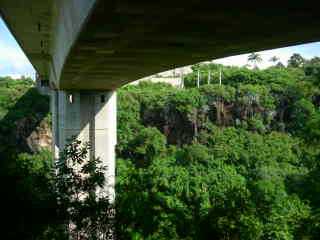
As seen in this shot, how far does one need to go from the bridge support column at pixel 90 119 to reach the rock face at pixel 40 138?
1431 inches

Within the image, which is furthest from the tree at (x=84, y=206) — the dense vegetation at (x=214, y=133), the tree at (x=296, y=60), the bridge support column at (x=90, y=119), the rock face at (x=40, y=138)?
the tree at (x=296, y=60)

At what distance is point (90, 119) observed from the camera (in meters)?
24.0

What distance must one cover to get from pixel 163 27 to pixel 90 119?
18.0 m

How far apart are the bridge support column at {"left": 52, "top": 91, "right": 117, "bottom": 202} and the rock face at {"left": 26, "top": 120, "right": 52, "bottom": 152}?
119 ft

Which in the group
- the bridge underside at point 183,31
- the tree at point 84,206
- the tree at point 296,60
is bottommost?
the tree at point 84,206

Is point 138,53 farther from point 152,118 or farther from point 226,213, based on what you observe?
point 152,118

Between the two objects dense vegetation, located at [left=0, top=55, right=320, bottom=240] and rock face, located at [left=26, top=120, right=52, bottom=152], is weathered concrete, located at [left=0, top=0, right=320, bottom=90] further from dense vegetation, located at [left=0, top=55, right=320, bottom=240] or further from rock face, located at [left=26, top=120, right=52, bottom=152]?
rock face, located at [left=26, top=120, right=52, bottom=152]

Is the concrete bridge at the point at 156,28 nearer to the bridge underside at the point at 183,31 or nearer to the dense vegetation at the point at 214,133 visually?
the bridge underside at the point at 183,31

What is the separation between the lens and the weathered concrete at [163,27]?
202 inches

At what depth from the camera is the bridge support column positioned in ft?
76.4

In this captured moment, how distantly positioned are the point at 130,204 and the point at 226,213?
1.93 meters

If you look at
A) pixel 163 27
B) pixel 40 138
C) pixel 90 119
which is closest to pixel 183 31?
pixel 163 27

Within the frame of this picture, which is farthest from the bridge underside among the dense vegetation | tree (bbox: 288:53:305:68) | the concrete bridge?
tree (bbox: 288:53:305:68)

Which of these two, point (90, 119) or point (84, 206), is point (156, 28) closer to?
point (84, 206)
